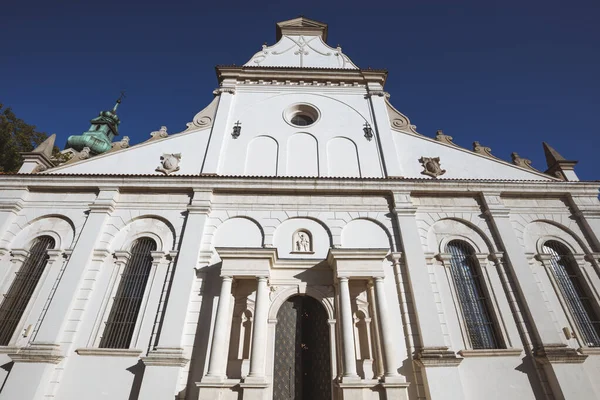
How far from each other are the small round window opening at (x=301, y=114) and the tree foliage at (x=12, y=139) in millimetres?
12704

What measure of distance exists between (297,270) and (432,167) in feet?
19.7

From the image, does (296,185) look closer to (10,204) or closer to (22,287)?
(22,287)

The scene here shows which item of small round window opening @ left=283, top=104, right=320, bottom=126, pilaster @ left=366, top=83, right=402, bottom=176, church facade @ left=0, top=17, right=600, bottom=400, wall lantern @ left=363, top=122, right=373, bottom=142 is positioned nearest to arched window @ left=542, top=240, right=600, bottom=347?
church facade @ left=0, top=17, right=600, bottom=400

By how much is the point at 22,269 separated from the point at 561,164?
17.8 meters

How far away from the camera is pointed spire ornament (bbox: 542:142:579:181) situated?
1118cm

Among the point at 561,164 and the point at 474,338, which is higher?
the point at 561,164

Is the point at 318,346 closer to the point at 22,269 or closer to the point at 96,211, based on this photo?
the point at 96,211

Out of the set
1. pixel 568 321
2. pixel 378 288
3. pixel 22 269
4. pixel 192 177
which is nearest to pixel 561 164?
pixel 568 321

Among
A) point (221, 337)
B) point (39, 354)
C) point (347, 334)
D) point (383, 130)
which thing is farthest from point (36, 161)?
point (383, 130)

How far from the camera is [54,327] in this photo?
8117mm

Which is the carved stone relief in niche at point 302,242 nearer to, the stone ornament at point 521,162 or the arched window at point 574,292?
the arched window at point 574,292

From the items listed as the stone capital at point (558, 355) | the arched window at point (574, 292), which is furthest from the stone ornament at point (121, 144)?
the arched window at point (574, 292)

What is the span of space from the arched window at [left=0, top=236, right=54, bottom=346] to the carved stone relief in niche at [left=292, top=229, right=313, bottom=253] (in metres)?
7.38

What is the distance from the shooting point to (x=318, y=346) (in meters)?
8.55
